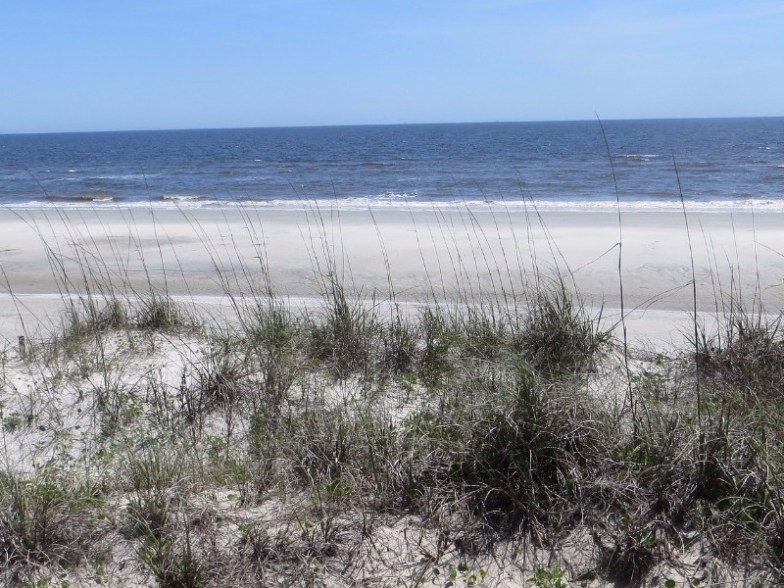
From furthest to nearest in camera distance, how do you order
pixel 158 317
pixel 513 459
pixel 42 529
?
pixel 158 317 < pixel 513 459 < pixel 42 529

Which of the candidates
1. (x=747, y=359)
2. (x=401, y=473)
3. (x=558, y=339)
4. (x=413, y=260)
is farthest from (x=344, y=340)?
(x=413, y=260)

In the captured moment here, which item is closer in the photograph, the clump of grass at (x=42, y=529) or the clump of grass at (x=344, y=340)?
the clump of grass at (x=42, y=529)

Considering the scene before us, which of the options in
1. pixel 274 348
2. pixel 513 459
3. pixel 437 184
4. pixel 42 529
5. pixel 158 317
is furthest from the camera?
pixel 437 184

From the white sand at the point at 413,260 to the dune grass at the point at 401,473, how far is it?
5.20 ft

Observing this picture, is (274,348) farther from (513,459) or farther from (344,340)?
(513,459)

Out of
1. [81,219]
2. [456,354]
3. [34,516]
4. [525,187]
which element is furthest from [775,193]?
[34,516]

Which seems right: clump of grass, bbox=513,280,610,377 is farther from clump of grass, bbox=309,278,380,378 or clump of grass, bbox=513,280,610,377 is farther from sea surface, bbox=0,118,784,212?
sea surface, bbox=0,118,784,212

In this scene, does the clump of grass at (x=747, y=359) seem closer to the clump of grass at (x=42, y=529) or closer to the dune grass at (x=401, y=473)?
the dune grass at (x=401, y=473)

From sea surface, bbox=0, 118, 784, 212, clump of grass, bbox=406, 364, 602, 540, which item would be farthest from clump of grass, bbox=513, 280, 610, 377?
sea surface, bbox=0, 118, 784, 212

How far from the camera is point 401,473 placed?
12.0 ft

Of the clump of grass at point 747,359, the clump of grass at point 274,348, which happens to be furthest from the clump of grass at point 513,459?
the clump of grass at point 747,359

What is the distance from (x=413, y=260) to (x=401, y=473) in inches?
292

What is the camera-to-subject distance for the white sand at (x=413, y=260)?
788cm

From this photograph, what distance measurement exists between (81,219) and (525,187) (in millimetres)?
14021
